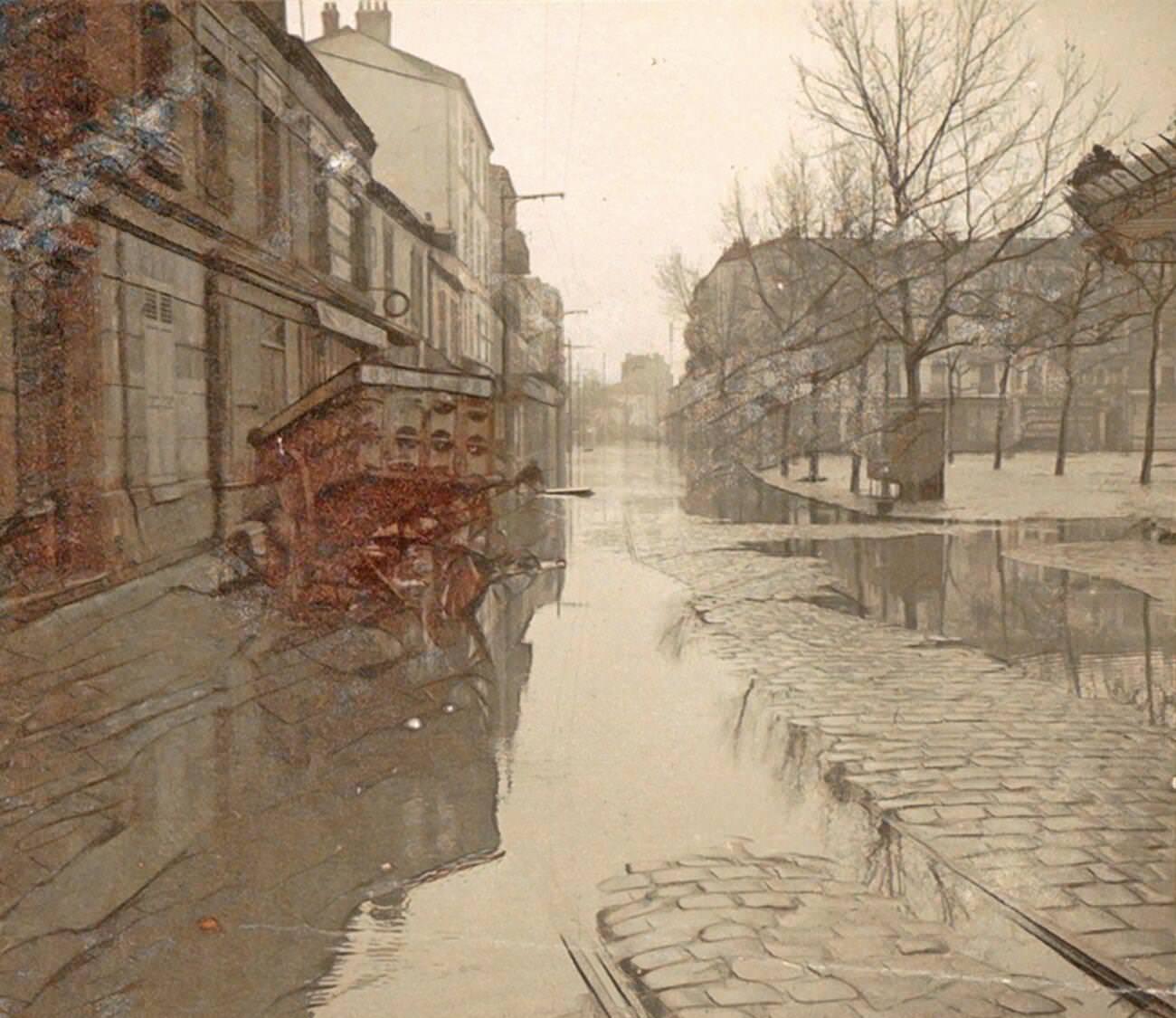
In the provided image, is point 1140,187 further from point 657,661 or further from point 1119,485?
point 657,661

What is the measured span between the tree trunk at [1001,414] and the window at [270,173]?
2.94 meters

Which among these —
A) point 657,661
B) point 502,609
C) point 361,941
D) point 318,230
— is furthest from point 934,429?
point 361,941

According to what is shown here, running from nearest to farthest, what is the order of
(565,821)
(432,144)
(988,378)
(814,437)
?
(565,821) → (432,144) → (988,378) → (814,437)

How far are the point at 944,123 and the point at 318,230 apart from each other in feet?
8.33

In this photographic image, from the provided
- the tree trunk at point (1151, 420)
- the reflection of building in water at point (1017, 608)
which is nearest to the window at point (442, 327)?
the reflection of building in water at point (1017, 608)

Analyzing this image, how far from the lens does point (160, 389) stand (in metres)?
3.07

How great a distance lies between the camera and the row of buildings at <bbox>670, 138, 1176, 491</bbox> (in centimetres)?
373

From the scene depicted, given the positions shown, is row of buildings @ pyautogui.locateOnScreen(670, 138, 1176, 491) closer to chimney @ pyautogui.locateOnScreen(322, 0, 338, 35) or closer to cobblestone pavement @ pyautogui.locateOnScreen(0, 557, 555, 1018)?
chimney @ pyautogui.locateOnScreen(322, 0, 338, 35)

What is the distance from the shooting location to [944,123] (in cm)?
378

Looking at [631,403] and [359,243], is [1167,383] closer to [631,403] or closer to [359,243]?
[631,403]

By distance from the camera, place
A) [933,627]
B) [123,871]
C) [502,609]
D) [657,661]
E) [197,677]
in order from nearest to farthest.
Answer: [123,871], [197,677], [657,661], [502,609], [933,627]

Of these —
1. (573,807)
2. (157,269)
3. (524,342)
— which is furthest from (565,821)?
(157,269)

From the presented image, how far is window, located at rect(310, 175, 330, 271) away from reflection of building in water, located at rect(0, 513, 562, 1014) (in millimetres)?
1254

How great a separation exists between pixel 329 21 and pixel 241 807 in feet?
8.86
